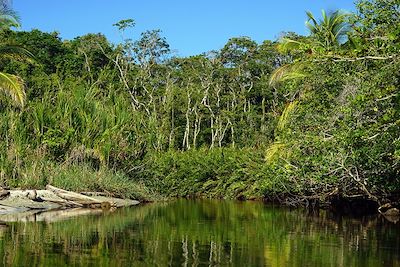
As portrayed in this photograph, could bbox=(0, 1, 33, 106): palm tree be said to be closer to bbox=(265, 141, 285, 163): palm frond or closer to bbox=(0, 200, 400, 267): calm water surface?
bbox=(0, 200, 400, 267): calm water surface

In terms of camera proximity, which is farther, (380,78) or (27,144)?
(27,144)

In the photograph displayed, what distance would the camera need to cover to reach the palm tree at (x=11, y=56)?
2170cm

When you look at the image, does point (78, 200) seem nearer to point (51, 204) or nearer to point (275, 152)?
point (51, 204)

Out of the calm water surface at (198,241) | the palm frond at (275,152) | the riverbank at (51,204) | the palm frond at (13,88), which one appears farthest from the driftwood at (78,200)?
the palm frond at (275,152)

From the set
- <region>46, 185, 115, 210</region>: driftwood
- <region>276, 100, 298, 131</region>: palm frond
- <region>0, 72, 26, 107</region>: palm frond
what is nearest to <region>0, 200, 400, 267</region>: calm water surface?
<region>46, 185, 115, 210</region>: driftwood

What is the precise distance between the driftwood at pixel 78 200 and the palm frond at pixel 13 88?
339 centimetres

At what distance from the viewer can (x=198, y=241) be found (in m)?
12.9

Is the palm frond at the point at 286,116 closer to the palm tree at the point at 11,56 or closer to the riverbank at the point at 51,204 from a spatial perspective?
the riverbank at the point at 51,204

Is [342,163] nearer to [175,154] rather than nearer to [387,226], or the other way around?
[387,226]

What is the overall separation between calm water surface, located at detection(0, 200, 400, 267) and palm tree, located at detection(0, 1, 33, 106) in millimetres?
5912

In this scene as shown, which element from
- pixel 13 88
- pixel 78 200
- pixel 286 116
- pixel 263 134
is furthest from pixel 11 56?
pixel 263 134

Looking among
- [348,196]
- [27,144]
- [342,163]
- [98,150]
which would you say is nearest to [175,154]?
[98,150]

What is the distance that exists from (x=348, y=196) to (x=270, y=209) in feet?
11.4

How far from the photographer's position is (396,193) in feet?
64.7
